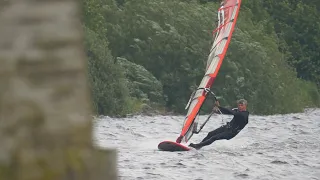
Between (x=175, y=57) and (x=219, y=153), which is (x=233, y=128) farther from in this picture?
(x=175, y=57)

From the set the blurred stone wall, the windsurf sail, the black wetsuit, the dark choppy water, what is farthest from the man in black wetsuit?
the blurred stone wall

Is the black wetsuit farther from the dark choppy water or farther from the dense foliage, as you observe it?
the dense foliage

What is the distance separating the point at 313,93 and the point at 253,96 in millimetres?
9300

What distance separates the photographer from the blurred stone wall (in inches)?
60.8

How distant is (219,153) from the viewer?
15484mm

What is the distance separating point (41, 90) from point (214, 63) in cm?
1453

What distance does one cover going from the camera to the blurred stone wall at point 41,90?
1544 millimetres

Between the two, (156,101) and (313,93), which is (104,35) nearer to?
(156,101)

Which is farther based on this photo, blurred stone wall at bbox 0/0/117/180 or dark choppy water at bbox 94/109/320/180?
dark choppy water at bbox 94/109/320/180

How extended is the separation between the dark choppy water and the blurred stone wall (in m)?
8.53

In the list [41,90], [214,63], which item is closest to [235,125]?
[214,63]

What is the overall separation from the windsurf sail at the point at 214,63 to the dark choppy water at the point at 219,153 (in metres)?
0.48

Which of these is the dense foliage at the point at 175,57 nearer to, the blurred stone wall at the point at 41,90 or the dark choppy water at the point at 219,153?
the dark choppy water at the point at 219,153

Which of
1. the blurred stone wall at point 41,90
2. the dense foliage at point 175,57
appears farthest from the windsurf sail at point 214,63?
the blurred stone wall at point 41,90
